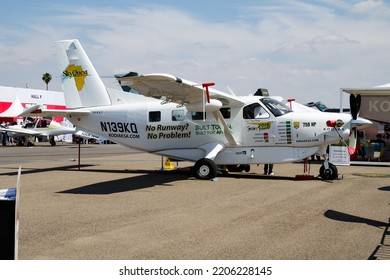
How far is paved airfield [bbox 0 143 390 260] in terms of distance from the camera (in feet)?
20.0

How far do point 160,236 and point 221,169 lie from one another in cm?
964

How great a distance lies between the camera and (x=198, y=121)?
606 inches

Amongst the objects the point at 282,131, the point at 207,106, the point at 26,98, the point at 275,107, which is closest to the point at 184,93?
the point at 207,106

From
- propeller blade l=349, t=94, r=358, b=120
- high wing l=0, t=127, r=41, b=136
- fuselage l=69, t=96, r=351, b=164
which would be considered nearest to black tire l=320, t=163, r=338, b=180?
fuselage l=69, t=96, r=351, b=164

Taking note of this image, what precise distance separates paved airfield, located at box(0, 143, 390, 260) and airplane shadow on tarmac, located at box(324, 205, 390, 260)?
0.04ft

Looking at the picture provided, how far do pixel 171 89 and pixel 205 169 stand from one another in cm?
277

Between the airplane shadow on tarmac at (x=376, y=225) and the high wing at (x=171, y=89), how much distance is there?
5.28 meters

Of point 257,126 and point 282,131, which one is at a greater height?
point 257,126

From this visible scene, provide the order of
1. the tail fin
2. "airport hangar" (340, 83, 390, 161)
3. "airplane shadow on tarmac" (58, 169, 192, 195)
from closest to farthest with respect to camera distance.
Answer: "airplane shadow on tarmac" (58, 169, 192, 195) < the tail fin < "airport hangar" (340, 83, 390, 161)

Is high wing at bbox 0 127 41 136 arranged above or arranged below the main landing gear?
above

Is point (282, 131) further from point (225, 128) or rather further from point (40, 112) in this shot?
point (40, 112)

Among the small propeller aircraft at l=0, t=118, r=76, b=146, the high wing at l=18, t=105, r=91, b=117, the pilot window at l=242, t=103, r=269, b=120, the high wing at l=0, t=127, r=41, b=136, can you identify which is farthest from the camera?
the small propeller aircraft at l=0, t=118, r=76, b=146

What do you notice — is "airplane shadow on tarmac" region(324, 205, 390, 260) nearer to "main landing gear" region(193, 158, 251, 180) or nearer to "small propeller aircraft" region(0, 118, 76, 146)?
"main landing gear" region(193, 158, 251, 180)

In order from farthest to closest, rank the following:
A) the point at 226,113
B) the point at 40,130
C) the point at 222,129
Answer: the point at 40,130
the point at 226,113
the point at 222,129
